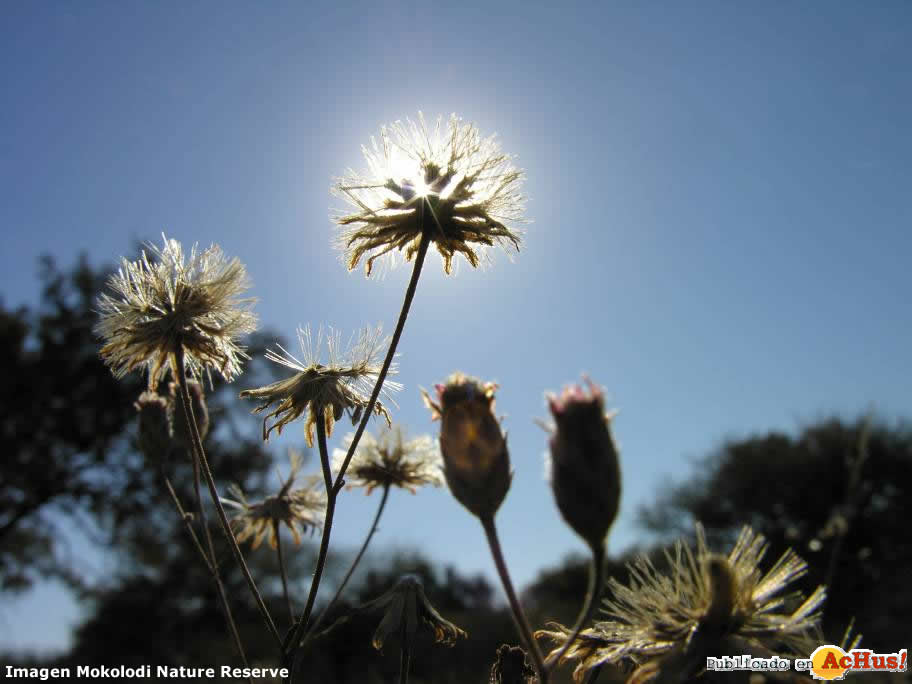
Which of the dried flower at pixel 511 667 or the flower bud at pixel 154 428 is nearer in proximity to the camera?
the dried flower at pixel 511 667

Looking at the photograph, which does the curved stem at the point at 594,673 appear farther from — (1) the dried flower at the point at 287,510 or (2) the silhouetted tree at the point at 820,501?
(2) the silhouetted tree at the point at 820,501

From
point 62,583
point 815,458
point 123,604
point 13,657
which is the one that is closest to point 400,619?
point 13,657

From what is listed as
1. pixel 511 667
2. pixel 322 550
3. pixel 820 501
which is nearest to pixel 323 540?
pixel 322 550

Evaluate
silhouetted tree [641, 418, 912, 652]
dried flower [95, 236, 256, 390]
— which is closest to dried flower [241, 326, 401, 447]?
dried flower [95, 236, 256, 390]

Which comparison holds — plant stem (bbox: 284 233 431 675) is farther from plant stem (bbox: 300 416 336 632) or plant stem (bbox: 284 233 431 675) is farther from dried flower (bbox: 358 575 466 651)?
dried flower (bbox: 358 575 466 651)

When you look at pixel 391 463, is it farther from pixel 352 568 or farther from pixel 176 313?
pixel 176 313

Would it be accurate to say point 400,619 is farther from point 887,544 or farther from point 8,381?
point 887,544

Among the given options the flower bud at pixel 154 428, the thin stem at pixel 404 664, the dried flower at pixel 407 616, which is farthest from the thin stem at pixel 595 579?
the flower bud at pixel 154 428

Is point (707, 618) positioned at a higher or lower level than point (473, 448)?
lower
